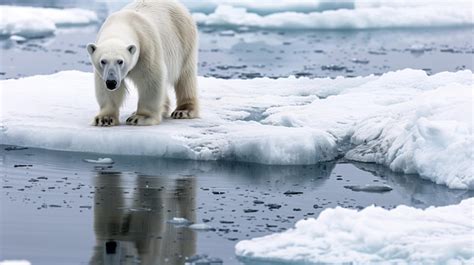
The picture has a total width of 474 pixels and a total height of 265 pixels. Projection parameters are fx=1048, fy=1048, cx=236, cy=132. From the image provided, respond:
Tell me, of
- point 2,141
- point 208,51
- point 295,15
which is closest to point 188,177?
point 2,141

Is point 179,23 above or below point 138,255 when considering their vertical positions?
above

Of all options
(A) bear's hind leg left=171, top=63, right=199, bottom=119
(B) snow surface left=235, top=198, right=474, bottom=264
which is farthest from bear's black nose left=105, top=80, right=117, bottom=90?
(B) snow surface left=235, top=198, right=474, bottom=264

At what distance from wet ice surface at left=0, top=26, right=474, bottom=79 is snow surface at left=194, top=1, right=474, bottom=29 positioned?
1.19 feet

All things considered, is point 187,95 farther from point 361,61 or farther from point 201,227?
point 361,61

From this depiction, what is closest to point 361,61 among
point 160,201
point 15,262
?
point 160,201

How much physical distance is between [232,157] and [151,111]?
780mm

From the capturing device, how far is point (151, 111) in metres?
7.33

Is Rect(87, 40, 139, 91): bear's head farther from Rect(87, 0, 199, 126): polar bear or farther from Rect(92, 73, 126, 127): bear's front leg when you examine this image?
Rect(92, 73, 126, 127): bear's front leg

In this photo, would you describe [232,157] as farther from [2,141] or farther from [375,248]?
[375,248]

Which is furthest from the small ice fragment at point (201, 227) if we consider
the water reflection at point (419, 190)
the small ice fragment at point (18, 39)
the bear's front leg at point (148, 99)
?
the small ice fragment at point (18, 39)

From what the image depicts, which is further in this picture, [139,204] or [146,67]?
[146,67]

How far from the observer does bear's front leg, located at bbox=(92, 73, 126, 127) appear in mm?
7204

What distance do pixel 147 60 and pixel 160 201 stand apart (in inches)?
66.7

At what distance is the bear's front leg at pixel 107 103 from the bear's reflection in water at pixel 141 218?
922 mm
